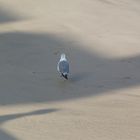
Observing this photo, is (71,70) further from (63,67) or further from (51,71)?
(63,67)

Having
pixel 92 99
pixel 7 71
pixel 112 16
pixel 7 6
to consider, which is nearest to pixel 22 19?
pixel 7 6

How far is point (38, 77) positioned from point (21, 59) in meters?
1.26

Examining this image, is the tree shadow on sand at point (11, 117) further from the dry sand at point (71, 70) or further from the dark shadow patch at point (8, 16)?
the dark shadow patch at point (8, 16)

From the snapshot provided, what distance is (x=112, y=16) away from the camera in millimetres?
14344

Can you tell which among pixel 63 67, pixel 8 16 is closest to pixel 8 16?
pixel 8 16

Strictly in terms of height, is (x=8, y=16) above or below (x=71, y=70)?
above

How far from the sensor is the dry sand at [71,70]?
23.2ft

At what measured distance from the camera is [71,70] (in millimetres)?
10070

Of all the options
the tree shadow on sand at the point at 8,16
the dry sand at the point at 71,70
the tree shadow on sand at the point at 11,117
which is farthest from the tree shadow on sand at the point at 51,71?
the tree shadow on sand at the point at 8,16

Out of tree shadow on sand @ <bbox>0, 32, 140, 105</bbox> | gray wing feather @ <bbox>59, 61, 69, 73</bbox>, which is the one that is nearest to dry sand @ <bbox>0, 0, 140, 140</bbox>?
tree shadow on sand @ <bbox>0, 32, 140, 105</bbox>

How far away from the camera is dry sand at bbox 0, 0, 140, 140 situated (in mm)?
7074

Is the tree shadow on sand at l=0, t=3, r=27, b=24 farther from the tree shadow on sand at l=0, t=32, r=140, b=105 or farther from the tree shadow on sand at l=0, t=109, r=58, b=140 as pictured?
the tree shadow on sand at l=0, t=109, r=58, b=140

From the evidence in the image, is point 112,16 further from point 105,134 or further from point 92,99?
point 105,134

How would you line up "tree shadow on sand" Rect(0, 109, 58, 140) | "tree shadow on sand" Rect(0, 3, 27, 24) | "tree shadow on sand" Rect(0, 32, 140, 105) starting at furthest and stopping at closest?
"tree shadow on sand" Rect(0, 3, 27, 24)
"tree shadow on sand" Rect(0, 32, 140, 105)
"tree shadow on sand" Rect(0, 109, 58, 140)
